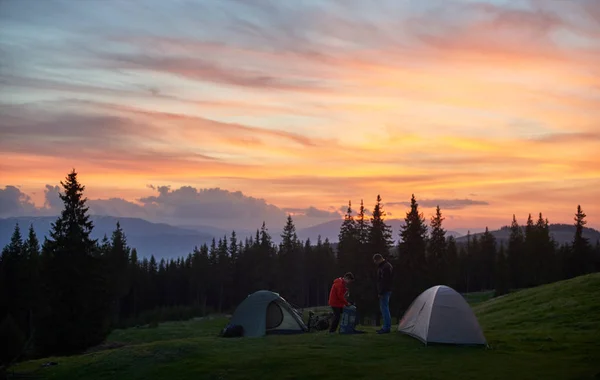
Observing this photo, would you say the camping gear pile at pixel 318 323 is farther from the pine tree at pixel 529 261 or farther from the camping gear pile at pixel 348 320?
the pine tree at pixel 529 261

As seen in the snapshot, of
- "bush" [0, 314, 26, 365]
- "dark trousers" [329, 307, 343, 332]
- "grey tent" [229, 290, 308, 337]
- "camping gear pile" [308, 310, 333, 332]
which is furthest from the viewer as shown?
"camping gear pile" [308, 310, 333, 332]

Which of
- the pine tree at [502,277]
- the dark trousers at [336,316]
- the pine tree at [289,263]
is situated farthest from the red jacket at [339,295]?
the pine tree at [289,263]

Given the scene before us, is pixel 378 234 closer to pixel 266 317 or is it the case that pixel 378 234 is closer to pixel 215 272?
pixel 266 317

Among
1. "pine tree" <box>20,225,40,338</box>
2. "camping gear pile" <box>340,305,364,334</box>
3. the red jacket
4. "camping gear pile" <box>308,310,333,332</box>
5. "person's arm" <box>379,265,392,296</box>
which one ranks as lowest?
"pine tree" <box>20,225,40,338</box>

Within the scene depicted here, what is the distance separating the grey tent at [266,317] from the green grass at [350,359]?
79.2 inches

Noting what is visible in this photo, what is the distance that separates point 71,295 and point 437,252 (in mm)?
53877

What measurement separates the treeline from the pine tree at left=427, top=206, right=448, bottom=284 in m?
0.23

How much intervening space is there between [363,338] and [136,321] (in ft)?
258

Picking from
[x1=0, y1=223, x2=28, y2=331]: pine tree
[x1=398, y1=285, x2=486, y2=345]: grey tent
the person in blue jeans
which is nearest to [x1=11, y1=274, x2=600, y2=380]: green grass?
[x1=398, y1=285, x2=486, y2=345]: grey tent

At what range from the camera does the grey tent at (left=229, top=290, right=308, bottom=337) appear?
90.9ft

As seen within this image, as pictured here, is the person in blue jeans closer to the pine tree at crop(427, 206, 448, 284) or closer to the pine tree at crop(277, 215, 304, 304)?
the pine tree at crop(427, 206, 448, 284)

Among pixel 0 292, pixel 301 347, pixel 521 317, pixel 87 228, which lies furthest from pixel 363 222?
pixel 301 347

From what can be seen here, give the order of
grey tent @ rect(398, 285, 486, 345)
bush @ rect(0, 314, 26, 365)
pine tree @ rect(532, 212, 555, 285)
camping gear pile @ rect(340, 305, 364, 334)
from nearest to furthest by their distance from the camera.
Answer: bush @ rect(0, 314, 26, 365) → grey tent @ rect(398, 285, 486, 345) → camping gear pile @ rect(340, 305, 364, 334) → pine tree @ rect(532, 212, 555, 285)

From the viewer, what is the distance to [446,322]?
2227 centimetres
